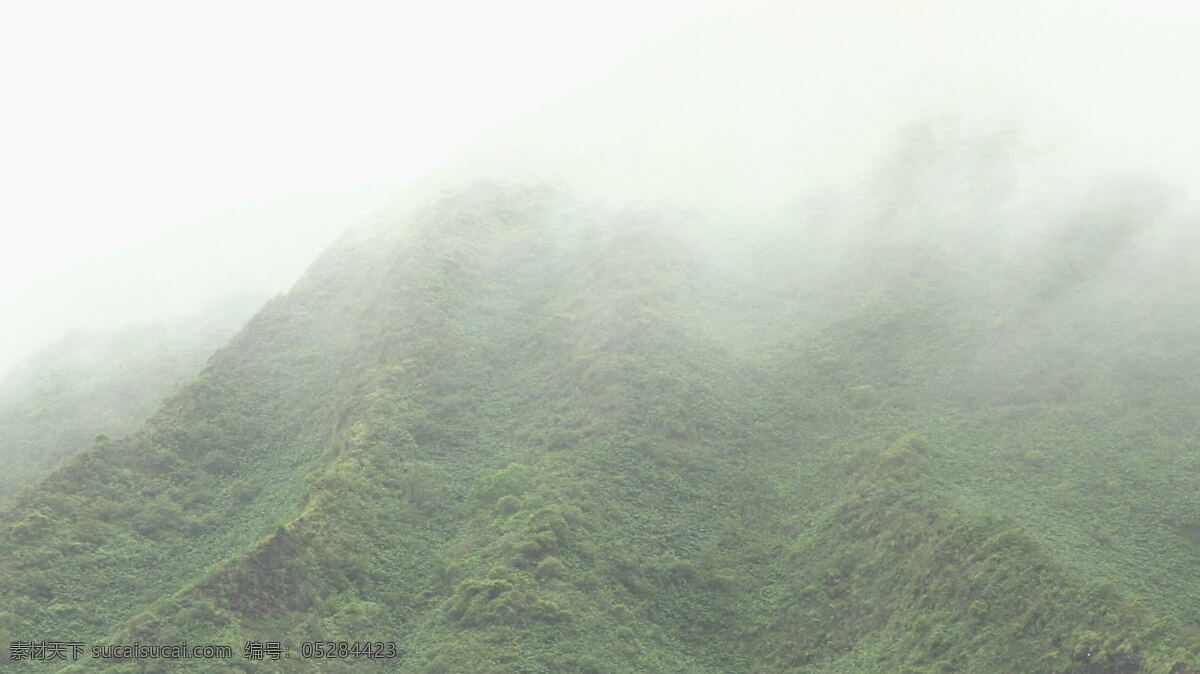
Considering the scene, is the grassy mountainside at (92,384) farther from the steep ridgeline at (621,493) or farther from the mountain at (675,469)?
the steep ridgeline at (621,493)

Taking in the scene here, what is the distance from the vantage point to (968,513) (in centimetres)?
3400

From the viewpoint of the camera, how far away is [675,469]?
42.1 m

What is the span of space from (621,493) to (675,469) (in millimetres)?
3229

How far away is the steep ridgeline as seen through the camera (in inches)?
1214

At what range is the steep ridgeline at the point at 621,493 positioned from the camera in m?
30.8

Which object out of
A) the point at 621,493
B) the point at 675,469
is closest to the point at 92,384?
the point at 621,493

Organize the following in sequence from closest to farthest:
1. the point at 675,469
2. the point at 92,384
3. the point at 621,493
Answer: the point at 621,493 < the point at 675,469 < the point at 92,384

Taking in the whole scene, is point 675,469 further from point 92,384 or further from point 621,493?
point 92,384

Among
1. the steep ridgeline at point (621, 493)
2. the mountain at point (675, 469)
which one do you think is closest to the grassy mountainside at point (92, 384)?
the mountain at point (675, 469)

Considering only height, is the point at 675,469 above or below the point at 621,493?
below

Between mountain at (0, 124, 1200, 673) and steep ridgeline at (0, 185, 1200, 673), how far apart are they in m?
0.16

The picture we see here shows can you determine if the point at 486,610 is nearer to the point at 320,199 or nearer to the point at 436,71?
the point at 320,199

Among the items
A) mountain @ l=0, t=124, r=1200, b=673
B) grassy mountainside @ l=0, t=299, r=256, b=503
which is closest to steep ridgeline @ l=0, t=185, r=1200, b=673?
mountain @ l=0, t=124, r=1200, b=673

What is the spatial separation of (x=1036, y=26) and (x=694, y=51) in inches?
1462
